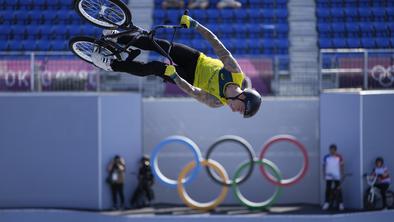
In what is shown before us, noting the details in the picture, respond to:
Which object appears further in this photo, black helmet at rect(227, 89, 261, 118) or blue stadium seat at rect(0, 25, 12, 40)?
blue stadium seat at rect(0, 25, 12, 40)

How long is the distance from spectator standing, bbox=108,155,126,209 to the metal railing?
4.00 metres

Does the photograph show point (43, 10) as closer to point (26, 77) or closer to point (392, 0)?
point (26, 77)

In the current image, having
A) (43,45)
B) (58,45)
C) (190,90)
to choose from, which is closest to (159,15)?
(58,45)

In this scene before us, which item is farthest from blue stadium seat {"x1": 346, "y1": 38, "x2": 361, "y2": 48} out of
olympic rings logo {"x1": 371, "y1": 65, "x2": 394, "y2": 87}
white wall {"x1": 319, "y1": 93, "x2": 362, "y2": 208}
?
olympic rings logo {"x1": 371, "y1": 65, "x2": 394, "y2": 87}

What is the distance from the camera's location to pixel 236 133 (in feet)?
50.7

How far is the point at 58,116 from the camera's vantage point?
14.9 m

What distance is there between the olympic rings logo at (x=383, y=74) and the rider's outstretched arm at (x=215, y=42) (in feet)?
20.9

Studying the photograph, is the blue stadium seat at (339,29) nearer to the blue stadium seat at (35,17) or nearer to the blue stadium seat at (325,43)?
the blue stadium seat at (325,43)

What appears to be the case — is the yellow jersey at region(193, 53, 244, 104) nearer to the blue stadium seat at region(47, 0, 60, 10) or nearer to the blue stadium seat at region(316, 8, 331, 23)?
the blue stadium seat at region(316, 8, 331, 23)

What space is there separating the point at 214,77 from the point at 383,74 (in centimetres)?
645

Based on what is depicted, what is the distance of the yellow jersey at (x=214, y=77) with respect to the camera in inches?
331

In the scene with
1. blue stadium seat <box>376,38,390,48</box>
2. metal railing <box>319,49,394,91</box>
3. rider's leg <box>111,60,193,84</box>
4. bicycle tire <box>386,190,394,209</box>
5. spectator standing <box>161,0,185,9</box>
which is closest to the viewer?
rider's leg <box>111,60,193,84</box>

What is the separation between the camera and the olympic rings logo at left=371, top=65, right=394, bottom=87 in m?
14.1

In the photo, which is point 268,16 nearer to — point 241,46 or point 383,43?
point 241,46
